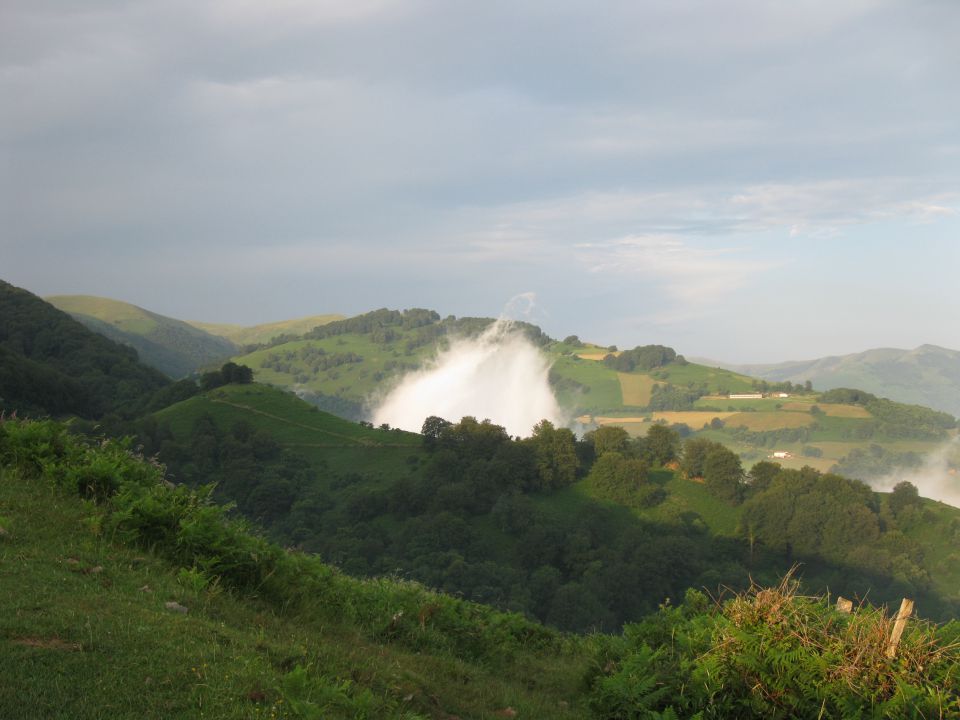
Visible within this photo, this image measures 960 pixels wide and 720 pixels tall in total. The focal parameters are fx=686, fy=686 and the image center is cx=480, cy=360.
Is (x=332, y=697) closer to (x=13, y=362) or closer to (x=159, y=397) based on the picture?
(x=13, y=362)

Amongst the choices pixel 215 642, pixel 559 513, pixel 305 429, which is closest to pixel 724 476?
pixel 559 513

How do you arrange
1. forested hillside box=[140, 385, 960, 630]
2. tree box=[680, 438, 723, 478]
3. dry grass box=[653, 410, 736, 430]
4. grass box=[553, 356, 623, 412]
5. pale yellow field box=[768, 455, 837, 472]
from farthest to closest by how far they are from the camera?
grass box=[553, 356, 623, 412]
dry grass box=[653, 410, 736, 430]
pale yellow field box=[768, 455, 837, 472]
tree box=[680, 438, 723, 478]
forested hillside box=[140, 385, 960, 630]

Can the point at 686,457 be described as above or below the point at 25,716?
below

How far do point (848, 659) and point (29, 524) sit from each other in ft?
30.2

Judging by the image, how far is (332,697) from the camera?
567cm

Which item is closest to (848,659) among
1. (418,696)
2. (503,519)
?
(418,696)

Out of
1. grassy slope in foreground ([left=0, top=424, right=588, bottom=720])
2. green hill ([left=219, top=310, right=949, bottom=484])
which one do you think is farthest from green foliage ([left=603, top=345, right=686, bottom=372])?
grassy slope in foreground ([left=0, top=424, right=588, bottom=720])

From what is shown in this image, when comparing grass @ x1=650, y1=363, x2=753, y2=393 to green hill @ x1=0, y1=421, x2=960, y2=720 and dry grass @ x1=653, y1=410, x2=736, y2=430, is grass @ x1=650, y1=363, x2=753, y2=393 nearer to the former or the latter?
dry grass @ x1=653, y1=410, x2=736, y2=430

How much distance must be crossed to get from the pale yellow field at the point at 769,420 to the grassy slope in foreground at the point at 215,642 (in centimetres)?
12721

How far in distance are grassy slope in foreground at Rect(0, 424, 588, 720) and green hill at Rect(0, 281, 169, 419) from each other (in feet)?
220

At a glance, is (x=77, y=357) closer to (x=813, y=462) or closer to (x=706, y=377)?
(x=813, y=462)

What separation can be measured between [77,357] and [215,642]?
320 ft

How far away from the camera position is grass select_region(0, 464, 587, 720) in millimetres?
5191

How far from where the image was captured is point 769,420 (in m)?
129
